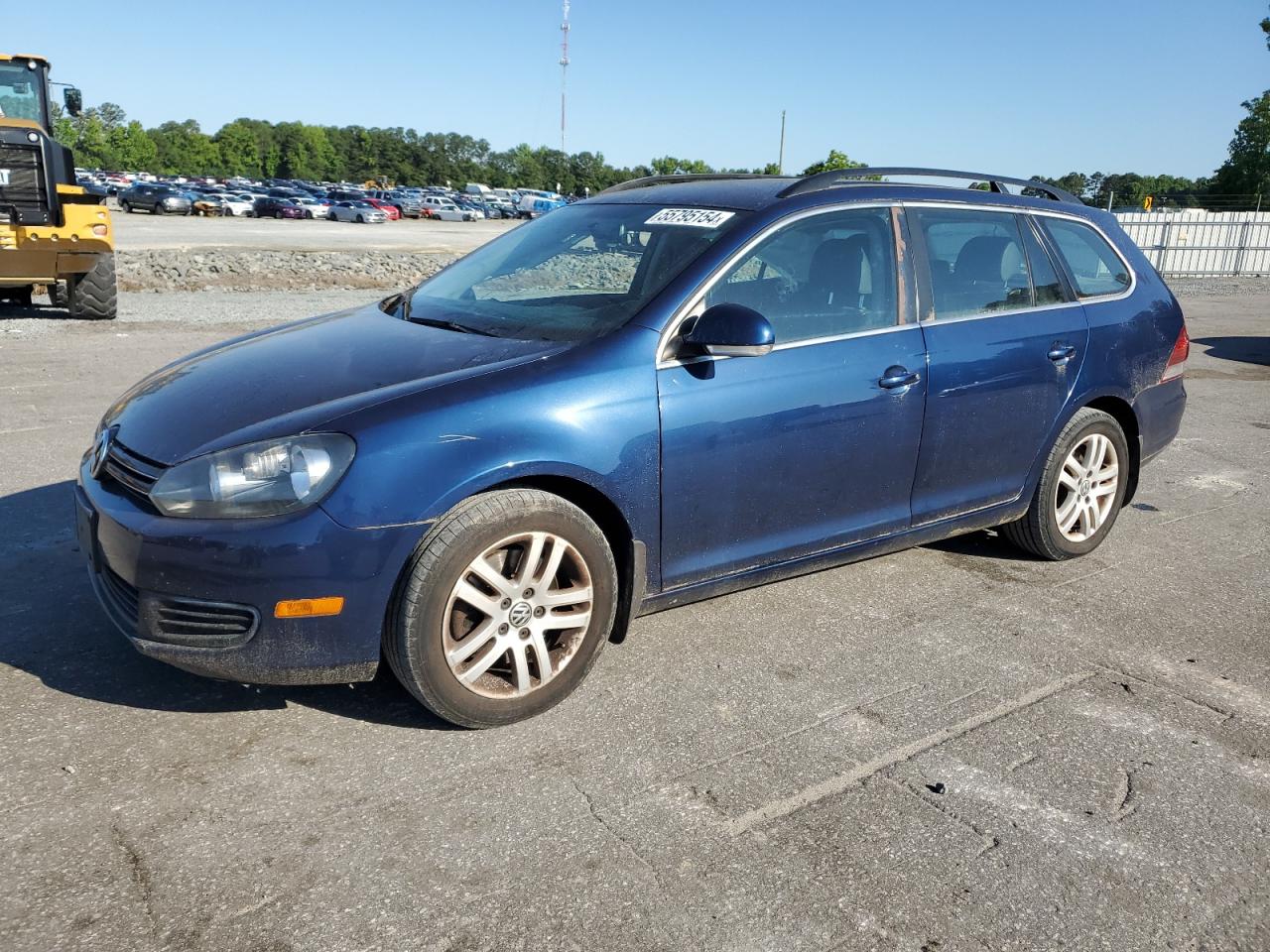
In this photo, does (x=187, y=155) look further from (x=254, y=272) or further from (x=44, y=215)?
(x=44, y=215)

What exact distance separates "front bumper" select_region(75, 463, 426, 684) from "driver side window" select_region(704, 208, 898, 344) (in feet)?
5.15

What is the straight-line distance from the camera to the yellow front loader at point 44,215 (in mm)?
12016

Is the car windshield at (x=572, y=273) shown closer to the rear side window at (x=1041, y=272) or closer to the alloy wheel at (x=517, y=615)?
the alloy wheel at (x=517, y=615)

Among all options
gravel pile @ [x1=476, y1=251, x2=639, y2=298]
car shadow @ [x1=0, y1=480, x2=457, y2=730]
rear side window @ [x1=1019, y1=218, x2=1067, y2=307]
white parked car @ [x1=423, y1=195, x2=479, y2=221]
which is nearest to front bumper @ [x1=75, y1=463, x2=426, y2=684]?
car shadow @ [x1=0, y1=480, x2=457, y2=730]

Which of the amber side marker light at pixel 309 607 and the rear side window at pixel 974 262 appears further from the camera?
the rear side window at pixel 974 262

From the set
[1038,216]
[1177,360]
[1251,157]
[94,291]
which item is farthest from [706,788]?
[1251,157]

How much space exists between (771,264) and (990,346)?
3.78 ft

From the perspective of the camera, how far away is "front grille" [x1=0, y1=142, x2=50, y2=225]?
12.0 m

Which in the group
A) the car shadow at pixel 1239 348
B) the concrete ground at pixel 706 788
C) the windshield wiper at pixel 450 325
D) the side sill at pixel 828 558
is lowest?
the concrete ground at pixel 706 788

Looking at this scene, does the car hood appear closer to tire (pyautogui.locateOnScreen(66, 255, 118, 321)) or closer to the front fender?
the front fender

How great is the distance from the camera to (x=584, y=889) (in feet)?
8.53

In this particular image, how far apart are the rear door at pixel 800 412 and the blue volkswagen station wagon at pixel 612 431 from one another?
0.04 feet

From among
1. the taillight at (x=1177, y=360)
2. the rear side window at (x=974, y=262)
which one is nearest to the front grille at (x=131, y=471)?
the rear side window at (x=974, y=262)

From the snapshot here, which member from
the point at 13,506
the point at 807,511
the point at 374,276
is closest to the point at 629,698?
the point at 807,511
